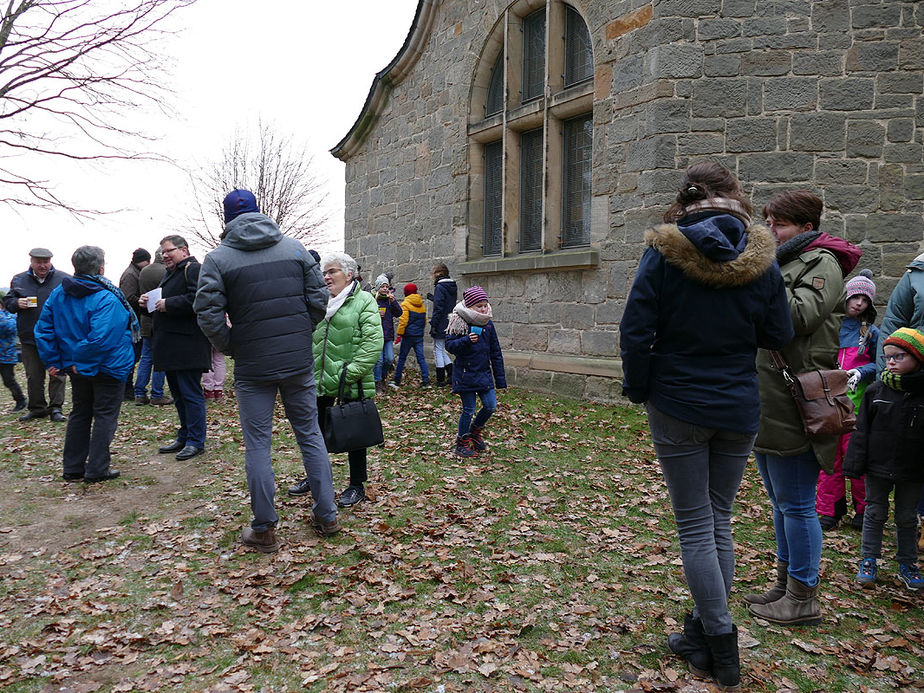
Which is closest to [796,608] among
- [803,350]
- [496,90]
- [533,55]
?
[803,350]

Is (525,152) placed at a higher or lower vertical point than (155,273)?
higher

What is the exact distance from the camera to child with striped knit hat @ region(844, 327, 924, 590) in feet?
13.1

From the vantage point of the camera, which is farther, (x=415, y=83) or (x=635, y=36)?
(x=415, y=83)

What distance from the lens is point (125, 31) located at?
44.2 ft

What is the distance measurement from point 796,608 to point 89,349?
218 inches

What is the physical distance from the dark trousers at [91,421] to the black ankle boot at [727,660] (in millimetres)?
5134

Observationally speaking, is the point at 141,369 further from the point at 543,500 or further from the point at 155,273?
the point at 543,500

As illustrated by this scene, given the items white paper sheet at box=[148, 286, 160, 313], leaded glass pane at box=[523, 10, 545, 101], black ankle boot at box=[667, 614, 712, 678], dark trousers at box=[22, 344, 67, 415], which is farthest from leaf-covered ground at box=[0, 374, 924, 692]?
leaded glass pane at box=[523, 10, 545, 101]

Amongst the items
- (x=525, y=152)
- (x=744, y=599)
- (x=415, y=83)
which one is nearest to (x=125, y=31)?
(x=415, y=83)

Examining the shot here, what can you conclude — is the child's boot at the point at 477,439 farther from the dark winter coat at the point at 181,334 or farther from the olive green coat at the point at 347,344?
the dark winter coat at the point at 181,334

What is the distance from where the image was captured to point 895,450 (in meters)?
4.06

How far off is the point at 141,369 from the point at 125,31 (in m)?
7.73

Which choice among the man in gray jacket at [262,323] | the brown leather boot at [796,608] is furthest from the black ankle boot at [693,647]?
the man in gray jacket at [262,323]

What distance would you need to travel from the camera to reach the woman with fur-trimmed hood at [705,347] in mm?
2818
